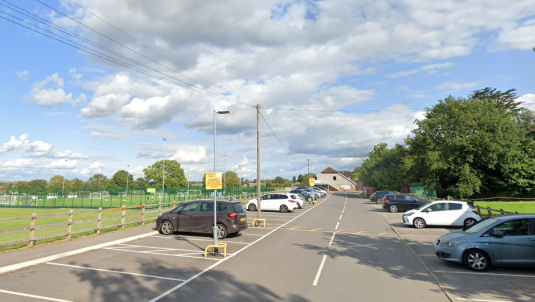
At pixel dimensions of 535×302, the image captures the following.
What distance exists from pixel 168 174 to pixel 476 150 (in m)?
72.3

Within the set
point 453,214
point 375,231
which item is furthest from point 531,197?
point 375,231

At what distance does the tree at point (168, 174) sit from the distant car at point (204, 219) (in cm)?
7696

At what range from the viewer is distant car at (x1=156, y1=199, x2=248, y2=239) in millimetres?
14172

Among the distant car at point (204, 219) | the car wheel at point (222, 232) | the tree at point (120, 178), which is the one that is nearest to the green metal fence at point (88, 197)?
the distant car at point (204, 219)

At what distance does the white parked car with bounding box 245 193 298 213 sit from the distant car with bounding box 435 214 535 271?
63.2 ft

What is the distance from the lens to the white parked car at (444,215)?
17578 millimetres

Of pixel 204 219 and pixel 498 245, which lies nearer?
pixel 498 245

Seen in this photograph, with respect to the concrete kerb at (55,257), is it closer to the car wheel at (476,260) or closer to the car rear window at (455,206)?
the car wheel at (476,260)

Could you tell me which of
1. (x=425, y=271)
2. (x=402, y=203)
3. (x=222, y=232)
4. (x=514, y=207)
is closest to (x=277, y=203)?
(x=402, y=203)

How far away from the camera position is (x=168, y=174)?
90.1 m

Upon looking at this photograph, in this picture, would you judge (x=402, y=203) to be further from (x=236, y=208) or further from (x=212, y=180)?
(x=212, y=180)

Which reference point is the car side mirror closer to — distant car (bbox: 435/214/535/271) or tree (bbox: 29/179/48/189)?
distant car (bbox: 435/214/535/271)

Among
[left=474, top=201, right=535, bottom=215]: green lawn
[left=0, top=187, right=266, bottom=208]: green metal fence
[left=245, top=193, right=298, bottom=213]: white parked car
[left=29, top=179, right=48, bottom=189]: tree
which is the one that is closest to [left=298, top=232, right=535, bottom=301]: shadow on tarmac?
[left=245, top=193, right=298, bottom=213]: white parked car

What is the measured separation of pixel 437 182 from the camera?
44.1 m
